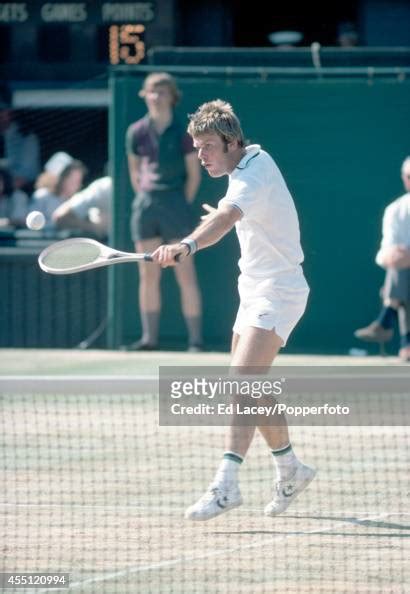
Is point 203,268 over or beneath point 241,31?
beneath

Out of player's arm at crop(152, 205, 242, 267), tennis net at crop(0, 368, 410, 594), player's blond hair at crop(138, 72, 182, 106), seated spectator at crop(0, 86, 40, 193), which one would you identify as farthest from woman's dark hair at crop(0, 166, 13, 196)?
player's arm at crop(152, 205, 242, 267)

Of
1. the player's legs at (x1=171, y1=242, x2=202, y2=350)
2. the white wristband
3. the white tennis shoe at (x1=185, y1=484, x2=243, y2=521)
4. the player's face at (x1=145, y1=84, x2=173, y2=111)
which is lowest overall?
the white tennis shoe at (x1=185, y1=484, x2=243, y2=521)

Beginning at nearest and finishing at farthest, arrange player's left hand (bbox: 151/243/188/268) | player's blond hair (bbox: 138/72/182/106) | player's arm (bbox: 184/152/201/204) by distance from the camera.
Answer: player's left hand (bbox: 151/243/188/268) → player's blond hair (bbox: 138/72/182/106) → player's arm (bbox: 184/152/201/204)

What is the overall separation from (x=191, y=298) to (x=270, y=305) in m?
6.35

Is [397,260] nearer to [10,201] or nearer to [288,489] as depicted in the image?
[10,201]

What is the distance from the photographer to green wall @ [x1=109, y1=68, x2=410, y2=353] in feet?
46.1

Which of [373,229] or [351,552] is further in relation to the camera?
[373,229]

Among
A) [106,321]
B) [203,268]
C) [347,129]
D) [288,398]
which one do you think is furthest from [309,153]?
[288,398]

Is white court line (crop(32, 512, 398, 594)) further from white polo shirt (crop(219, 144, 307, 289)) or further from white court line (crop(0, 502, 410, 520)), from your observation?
white polo shirt (crop(219, 144, 307, 289))

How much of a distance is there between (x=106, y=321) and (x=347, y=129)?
108 inches

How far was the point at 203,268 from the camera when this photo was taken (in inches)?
562

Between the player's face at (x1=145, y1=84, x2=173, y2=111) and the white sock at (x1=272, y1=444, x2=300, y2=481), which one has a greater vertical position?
the player's face at (x1=145, y1=84, x2=173, y2=111)

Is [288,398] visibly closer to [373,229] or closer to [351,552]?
[373,229]

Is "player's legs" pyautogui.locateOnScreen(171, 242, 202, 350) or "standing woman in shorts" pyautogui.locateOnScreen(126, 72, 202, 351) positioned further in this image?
"player's legs" pyautogui.locateOnScreen(171, 242, 202, 350)
